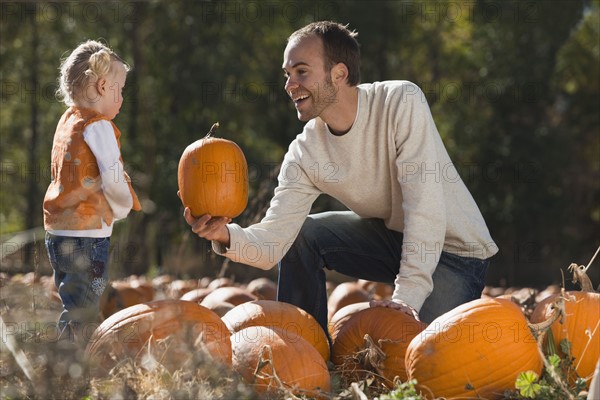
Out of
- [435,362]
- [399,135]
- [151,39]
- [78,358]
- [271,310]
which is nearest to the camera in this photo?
[78,358]

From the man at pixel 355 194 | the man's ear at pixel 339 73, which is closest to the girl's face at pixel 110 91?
the man at pixel 355 194

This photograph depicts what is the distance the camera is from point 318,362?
270 cm

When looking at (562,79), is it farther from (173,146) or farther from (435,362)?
(435,362)

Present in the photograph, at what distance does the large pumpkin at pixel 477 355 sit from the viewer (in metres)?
2.54

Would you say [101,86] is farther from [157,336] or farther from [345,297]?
[345,297]

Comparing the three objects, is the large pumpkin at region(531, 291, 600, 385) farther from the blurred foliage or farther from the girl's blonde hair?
the blurred foliage

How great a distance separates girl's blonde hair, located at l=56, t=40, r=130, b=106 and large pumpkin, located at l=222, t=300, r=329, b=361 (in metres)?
1.21

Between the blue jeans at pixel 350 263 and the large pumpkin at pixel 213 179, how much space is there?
484mm

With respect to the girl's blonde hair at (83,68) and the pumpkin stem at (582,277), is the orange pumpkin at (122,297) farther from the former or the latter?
the pumpkin stem at (582,277)

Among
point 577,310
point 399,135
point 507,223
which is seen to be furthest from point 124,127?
point 577,310

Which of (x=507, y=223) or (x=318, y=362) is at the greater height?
(x=318, y=362)

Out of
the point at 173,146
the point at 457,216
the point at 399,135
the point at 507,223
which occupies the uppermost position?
the point at 399,135

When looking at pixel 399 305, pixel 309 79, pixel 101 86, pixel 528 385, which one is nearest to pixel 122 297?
pixel 101 86

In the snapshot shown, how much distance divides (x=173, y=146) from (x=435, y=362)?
34.6 feet
